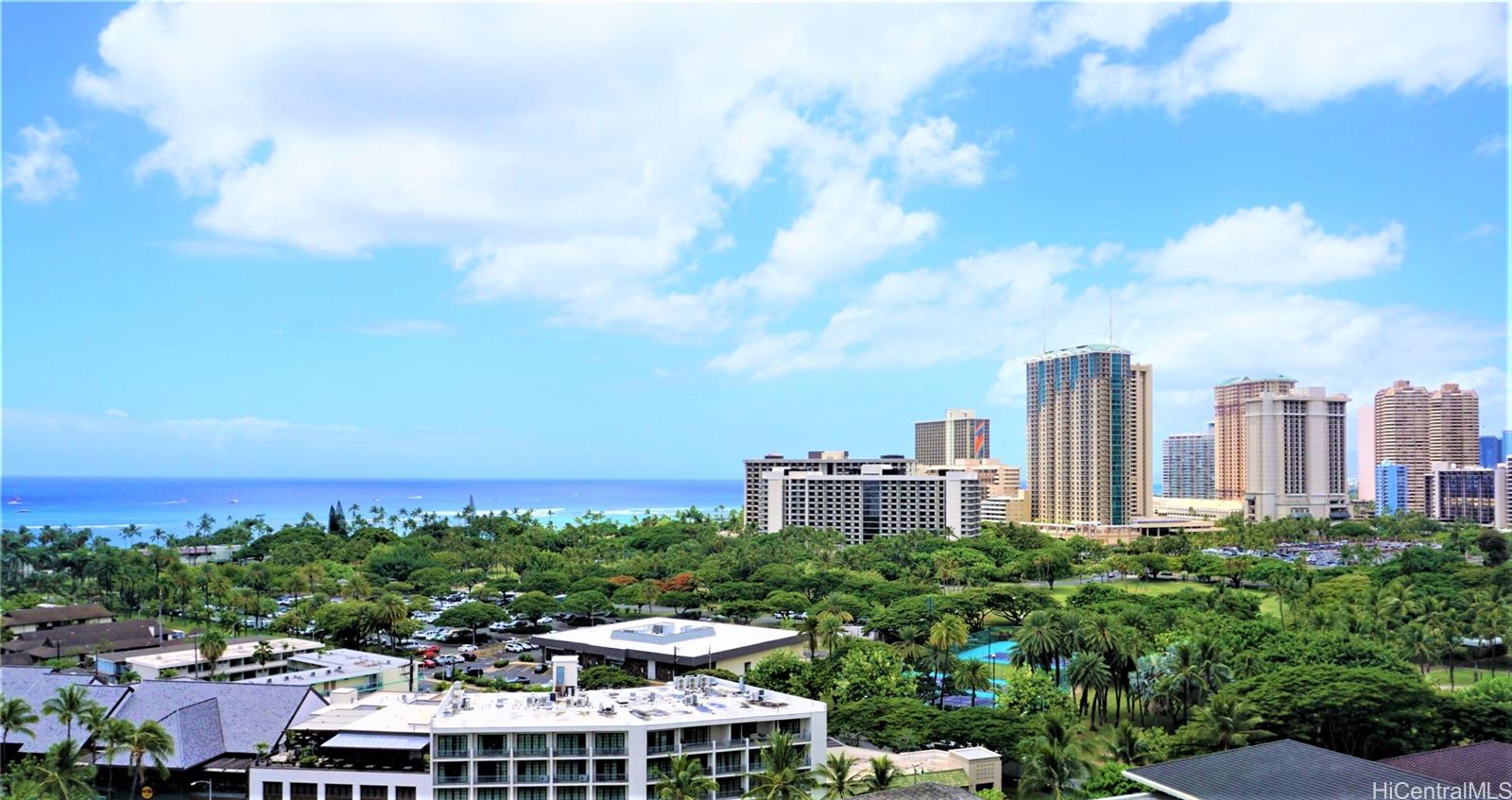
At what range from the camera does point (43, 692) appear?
100 feet

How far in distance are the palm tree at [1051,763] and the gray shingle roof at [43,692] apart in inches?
981

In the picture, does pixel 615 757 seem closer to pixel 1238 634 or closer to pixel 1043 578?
pixel 1238 634

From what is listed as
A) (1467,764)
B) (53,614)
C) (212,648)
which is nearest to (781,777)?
(1467,764)

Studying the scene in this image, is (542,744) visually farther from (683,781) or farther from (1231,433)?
(1231,433)

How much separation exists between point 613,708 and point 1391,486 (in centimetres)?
14251

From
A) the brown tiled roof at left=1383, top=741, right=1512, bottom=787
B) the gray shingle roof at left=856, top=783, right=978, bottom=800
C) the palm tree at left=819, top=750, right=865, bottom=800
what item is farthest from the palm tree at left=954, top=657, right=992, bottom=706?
the gray shingle roof at left=856, top=783, right=978, bottom=800

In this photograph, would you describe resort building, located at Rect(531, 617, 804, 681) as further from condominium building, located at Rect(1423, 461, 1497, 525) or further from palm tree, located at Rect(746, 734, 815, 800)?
condominium building, located at Rect(1423, 461, 1497, 525)

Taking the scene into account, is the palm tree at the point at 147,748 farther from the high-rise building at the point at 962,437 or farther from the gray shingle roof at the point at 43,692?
the high-rise building at the point at 962,437

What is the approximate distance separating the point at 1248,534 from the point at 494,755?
8128 cm

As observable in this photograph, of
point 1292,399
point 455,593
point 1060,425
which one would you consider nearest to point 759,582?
point 455,593

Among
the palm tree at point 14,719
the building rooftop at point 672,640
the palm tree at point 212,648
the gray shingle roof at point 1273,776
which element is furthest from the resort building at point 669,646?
the gray shingle roof at point 1273,776

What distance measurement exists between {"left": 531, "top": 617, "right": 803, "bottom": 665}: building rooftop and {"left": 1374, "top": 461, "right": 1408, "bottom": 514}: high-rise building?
11595 cm

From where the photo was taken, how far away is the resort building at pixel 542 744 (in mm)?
22922

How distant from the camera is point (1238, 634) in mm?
37219
